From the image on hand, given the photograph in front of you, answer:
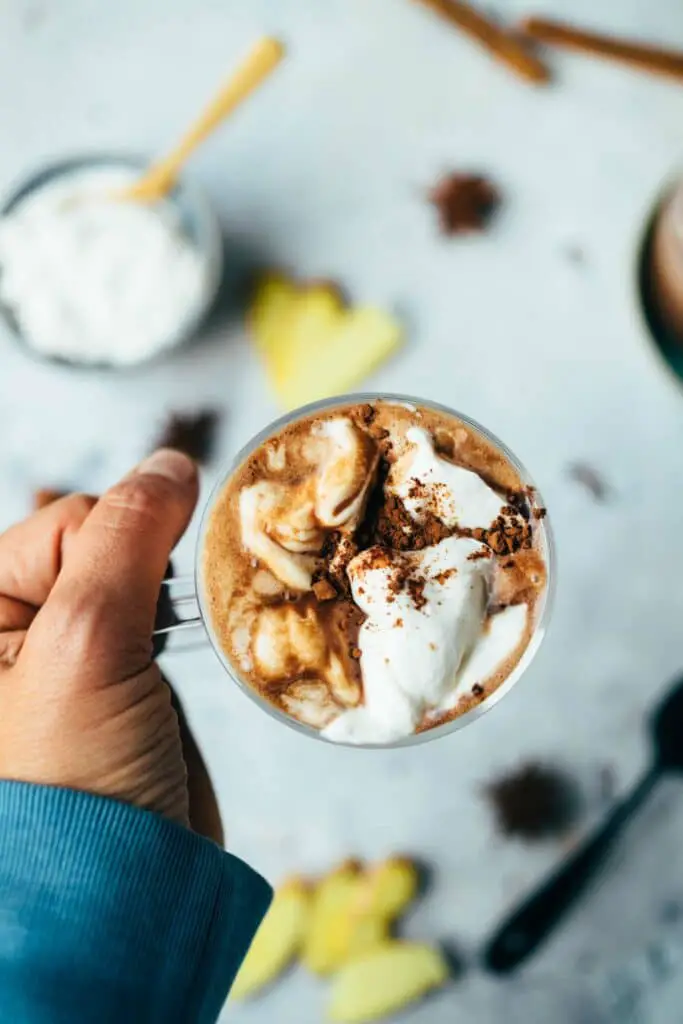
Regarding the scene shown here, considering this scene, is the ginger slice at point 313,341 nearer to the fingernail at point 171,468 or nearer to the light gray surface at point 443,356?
the light gray surface at point 443,356

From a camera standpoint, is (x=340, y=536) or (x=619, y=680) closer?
(x=340, y=536)

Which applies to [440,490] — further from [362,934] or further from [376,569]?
[362,934]

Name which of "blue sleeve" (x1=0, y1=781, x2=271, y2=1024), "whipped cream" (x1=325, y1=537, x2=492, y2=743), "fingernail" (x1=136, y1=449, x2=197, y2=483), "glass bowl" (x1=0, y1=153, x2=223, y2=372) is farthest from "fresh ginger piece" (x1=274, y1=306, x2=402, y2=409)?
"blue sleeve" (x1=0, y1=781, x2=271, y2=1024)

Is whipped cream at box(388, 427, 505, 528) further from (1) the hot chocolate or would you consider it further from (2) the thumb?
(2) the thumb

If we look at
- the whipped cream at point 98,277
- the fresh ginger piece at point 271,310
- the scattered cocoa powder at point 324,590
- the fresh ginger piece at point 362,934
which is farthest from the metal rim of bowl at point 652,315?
the fresh ginger piece at point 362,934

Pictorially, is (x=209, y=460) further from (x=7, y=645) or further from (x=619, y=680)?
(x=619, y=680)

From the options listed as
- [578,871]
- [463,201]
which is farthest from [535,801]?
[463,201]

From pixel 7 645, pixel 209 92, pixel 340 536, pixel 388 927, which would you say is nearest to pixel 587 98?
pixel 209 92
